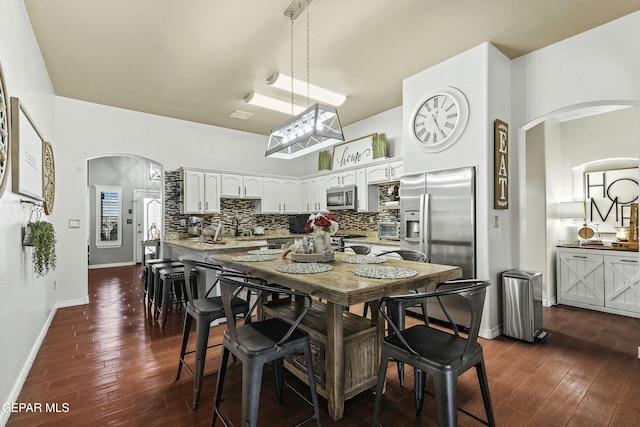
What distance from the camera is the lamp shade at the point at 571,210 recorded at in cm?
429

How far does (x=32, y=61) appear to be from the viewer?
2914 mm

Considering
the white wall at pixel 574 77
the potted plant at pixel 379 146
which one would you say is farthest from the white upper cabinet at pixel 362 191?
the white wall at pixel 574 77

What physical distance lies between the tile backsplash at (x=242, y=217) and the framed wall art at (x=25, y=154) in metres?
2.37

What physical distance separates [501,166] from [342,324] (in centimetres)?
252

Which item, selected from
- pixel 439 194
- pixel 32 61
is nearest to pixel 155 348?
pixel 32 61

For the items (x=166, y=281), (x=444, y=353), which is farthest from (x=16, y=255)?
(x=444, y=353)

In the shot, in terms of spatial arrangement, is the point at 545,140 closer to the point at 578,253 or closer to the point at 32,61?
the point at 578,253

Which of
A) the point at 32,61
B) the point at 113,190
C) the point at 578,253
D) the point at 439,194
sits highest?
the point at 32,61

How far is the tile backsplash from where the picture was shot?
17.8ft

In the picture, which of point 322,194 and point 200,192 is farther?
point 322,194

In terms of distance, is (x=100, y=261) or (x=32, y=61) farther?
(x=100, y=261)

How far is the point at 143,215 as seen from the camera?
848cm

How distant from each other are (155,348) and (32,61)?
2910 millimetres

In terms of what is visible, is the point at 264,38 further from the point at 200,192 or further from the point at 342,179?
the point at 200,192
